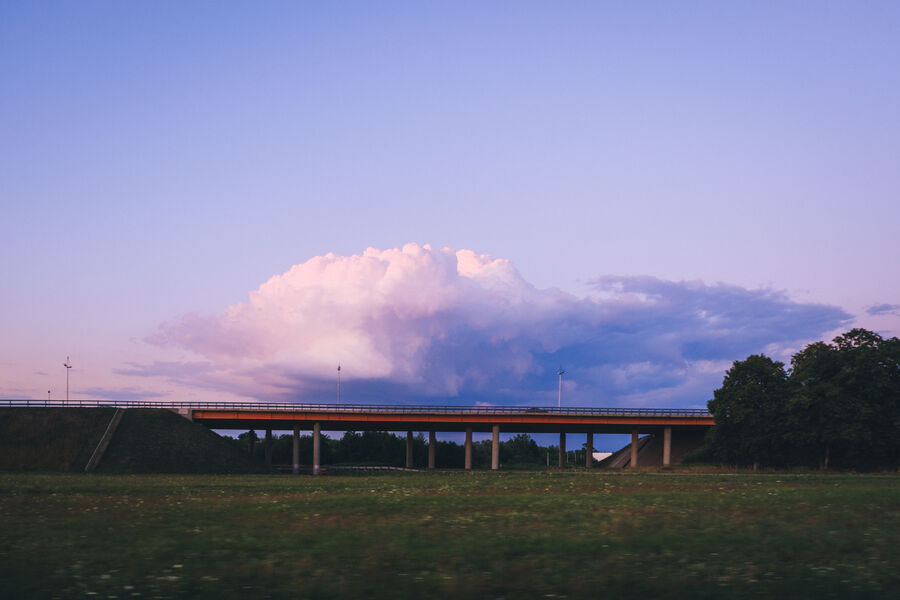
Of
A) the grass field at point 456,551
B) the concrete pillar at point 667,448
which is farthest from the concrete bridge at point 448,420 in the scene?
the grass field at point 456,551

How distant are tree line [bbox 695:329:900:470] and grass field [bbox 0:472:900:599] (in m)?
62.3

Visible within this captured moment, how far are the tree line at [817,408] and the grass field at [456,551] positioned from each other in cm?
6229

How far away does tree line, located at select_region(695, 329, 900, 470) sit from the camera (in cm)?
8312

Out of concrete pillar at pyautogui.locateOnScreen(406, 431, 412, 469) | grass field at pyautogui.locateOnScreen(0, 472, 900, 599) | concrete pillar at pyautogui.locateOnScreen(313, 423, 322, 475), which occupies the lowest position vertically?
concrete pillar at pyautogui.locateOnScreen(406, 431, 412, 469)

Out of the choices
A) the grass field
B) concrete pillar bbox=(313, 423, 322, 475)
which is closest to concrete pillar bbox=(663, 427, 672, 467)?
concrete pillar bbox=(313, 423, 322, 475)

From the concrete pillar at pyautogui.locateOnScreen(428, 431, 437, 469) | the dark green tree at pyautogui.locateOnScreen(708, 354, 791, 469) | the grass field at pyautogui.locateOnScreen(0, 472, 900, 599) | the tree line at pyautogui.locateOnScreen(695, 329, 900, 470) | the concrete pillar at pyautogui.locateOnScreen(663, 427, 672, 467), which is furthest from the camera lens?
the concrete pillar at pyautogui.locateOnScreen(428, 431, 437, 469)

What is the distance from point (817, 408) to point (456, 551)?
81961 mm

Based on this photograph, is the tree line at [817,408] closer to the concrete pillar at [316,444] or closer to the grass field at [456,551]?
the concrete pillar at [316,444]

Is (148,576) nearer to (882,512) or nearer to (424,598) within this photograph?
(424,598)

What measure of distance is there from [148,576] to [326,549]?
14.6ft

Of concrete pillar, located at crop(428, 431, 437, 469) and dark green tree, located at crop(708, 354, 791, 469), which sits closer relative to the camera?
dark green tree, located at crop(708, 354, 791, 469)

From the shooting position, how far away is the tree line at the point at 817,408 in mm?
83125

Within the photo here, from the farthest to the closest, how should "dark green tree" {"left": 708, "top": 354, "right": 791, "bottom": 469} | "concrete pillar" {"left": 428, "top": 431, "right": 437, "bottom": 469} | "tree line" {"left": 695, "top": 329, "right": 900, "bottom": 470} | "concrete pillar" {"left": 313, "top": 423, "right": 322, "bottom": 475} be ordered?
1. "concrete pillar" {"left": 428, "top": 431, "right": 437, "bottom": 469}
2. "concrete pillar" {"left": 313, "top": 423, "right": 322, "bottom": 475}
3. "dark green tree" {"left": 708, "top": 354, "right": 791, "bottom": 469}
4. "tree line" {"left": 695, "top": 329, "right": 900, "bottom": 470}

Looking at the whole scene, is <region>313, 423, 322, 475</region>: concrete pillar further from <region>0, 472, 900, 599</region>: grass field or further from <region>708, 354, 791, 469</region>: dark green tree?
<region>0, 472, 900, 599</region>: grass field
